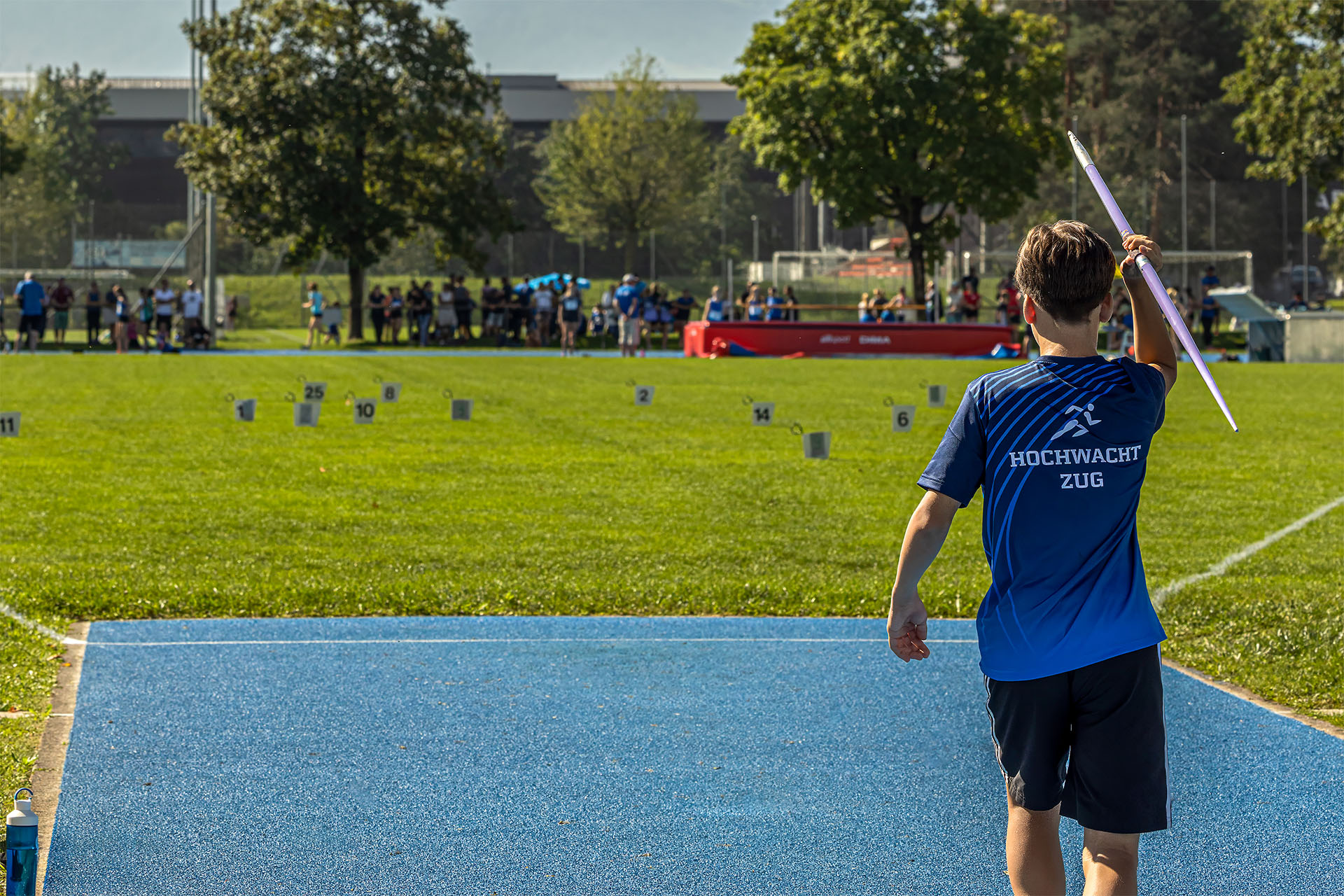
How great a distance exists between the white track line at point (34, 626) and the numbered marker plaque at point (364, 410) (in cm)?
885

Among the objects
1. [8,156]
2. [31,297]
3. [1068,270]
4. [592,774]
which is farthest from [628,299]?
[1068,270]

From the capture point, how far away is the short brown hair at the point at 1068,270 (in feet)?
11.2

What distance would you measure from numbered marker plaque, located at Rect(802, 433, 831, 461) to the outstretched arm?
10226 mm

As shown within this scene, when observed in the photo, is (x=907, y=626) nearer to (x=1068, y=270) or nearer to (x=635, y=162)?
(x=1068, y=270)

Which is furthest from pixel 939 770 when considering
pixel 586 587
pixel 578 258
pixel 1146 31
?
pixel 1146 31

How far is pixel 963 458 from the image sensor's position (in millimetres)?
3490

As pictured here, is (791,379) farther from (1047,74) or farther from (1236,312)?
(1047,74)

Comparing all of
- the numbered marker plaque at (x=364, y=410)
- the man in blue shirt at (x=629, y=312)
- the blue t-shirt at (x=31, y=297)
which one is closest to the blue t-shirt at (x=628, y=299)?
the man in blue shirt at (x=629, y=312)

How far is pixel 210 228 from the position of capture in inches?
1774

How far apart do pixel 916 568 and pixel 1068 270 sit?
2.50 ft

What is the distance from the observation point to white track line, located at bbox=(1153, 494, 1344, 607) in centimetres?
922

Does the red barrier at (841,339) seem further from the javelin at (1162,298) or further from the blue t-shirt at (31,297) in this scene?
the javelin at (1162,298)

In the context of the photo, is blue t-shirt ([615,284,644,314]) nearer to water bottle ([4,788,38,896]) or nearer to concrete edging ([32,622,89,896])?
concrete edging ([32,622,89,896])

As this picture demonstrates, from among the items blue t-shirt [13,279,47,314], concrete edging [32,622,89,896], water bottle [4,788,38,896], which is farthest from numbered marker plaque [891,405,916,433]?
blue t-shirt [13,279,47,314]
